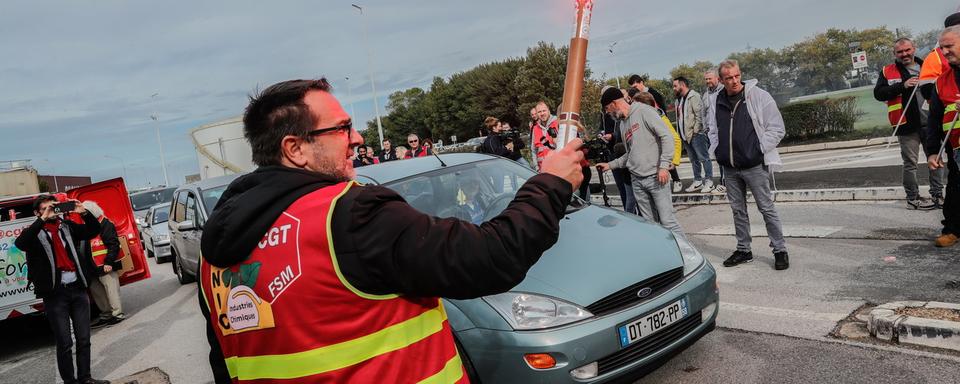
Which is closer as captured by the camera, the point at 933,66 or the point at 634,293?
the point at 634,293

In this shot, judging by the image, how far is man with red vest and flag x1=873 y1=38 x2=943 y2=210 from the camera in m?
6.95

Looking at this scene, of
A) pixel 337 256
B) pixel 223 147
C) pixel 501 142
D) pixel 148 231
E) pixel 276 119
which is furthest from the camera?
pixel 223 147

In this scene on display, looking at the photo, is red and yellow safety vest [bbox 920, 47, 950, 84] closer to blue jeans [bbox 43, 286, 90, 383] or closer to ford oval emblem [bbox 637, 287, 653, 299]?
ford oval emblem [bbox 637, 287, 653, 299]

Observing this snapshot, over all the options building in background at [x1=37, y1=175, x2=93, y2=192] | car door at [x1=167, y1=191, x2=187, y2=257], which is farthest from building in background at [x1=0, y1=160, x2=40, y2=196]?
building in background at [x1=37, y1=175, x2=93, y2=192]

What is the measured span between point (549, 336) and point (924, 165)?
31.4 ft

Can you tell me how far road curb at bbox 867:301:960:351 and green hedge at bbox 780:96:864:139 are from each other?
1584 centimetres

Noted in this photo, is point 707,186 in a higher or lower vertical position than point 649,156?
lower

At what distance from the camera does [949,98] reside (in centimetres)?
522

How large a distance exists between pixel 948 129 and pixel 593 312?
406 centimetres

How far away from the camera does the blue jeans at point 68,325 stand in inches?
216

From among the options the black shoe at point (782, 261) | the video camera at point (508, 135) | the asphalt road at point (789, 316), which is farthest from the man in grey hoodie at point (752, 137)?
the video camera at point (508, 135)

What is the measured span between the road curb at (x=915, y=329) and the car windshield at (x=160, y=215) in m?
14.8

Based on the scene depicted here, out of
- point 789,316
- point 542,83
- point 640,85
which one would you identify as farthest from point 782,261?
point 542,83

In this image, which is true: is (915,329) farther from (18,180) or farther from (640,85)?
(18,180)
